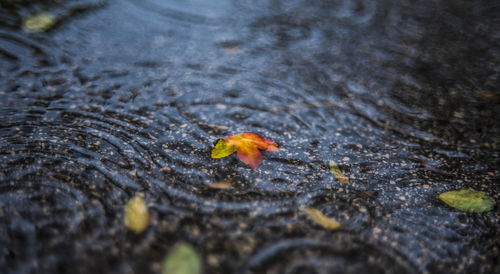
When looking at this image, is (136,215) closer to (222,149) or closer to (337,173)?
(222,149)

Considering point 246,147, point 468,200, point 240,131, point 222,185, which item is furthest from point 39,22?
point 468,200

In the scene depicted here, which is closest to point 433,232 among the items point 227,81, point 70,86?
point 227,81

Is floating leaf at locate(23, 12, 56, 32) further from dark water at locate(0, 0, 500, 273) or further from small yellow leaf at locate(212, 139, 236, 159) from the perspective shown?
small yellow leaf at locate(212, 139, 236, 159)

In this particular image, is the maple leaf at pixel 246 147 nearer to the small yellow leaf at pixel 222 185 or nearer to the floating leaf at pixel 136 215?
the small yellow leaf at pixel 222 185

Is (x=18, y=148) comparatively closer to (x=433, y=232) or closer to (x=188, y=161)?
(x=188, y=161)

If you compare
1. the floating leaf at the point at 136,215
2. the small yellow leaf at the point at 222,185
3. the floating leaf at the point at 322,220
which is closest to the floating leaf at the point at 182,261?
the floating leaf at the point at 136,215
